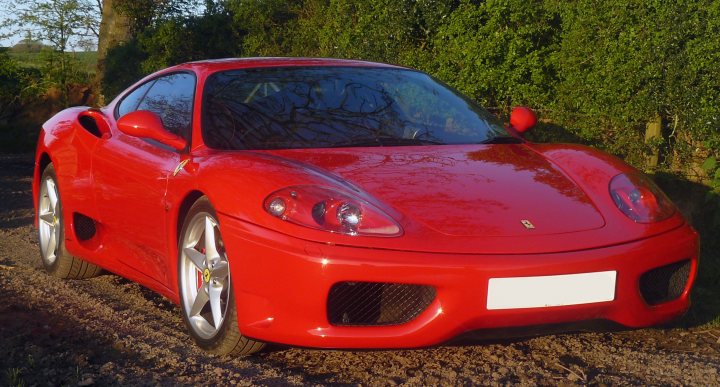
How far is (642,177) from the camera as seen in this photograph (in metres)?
4.68

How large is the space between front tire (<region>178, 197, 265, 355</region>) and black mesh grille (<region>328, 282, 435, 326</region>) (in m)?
0.48

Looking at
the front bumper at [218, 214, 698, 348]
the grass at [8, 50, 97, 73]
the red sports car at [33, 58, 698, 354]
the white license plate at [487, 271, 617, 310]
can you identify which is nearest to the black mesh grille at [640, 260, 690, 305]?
the red sports car at [33, 58, 698, 354]

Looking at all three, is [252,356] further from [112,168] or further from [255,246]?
[112,168]

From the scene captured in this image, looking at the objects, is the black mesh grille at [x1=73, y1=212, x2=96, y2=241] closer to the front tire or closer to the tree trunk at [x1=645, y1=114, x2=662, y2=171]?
the front tire

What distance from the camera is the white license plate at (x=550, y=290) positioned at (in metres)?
3.77

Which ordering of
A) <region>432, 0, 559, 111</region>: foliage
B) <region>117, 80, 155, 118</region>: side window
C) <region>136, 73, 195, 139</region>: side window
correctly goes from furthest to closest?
<region>432, 0, 559, 111</region>: foliage → <region>117, 80, 155, 118</region>: side window → <region>136, 73, 195, 139</region>: side window

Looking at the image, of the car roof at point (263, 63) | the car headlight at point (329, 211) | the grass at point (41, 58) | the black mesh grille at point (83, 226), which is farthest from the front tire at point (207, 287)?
the grass at point (41, 58)

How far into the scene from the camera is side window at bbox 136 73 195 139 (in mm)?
5109

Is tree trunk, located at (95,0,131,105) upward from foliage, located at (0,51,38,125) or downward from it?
upward

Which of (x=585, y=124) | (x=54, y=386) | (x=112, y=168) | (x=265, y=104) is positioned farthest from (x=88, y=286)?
(x=585, y=124)

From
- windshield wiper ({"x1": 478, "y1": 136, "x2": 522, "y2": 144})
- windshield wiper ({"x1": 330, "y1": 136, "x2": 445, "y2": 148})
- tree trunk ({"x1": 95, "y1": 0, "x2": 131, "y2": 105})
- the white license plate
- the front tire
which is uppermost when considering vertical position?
windshield wiper ({"x1": 330, "y1": 136, "x2": 445, "y2": 148})

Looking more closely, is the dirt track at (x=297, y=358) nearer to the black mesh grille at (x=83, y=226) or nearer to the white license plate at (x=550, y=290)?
the white license plate at (x=550, y=290)

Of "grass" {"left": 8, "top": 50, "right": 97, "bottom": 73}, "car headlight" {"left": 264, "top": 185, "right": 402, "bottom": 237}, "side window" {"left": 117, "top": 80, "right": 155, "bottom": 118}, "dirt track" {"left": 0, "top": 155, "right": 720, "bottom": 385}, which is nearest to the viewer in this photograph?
"car headlight" {"left": 264, "top": 185, "right": 402, "bottom": 237}

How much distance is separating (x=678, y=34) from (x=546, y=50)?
Answer: 2.37 m
